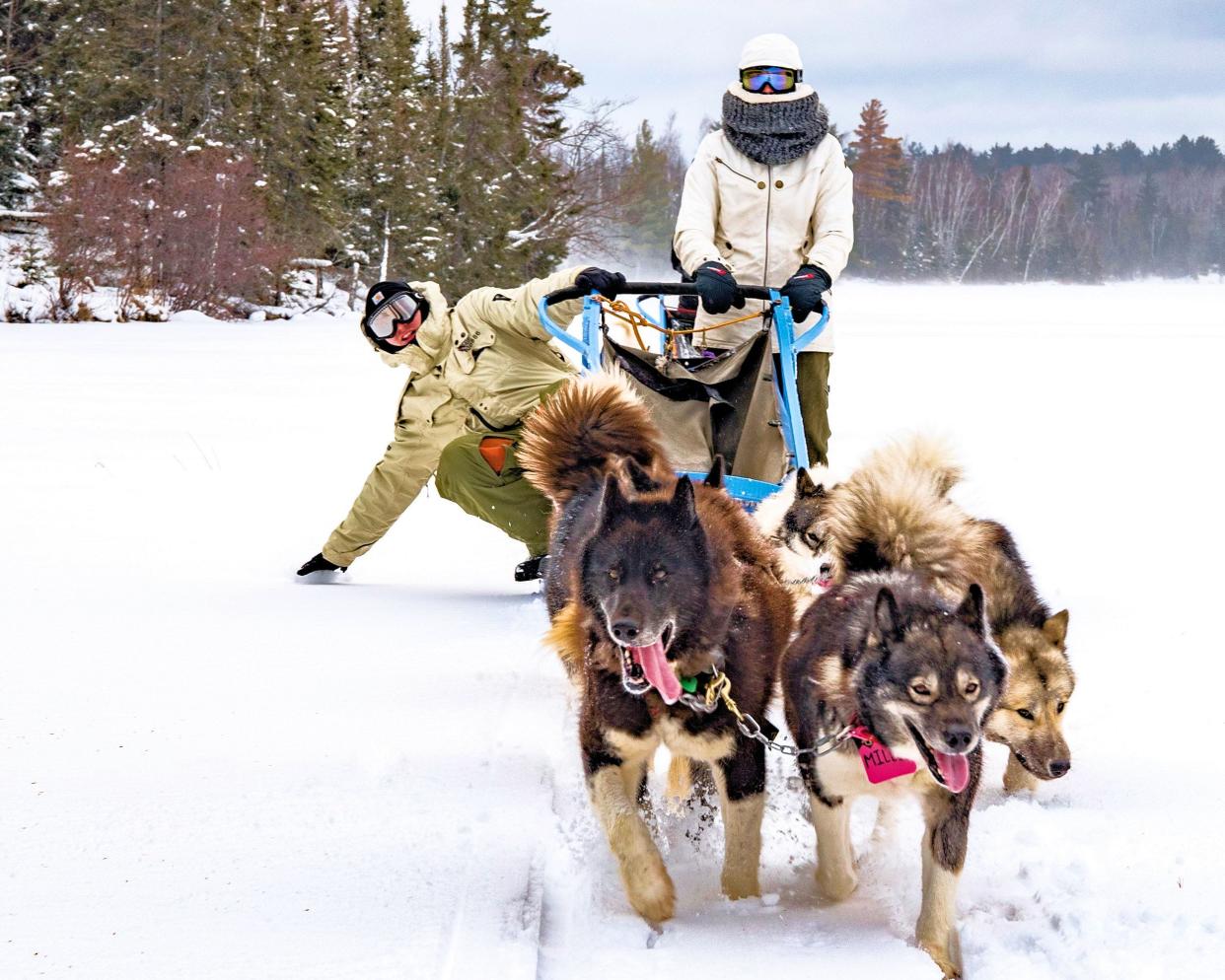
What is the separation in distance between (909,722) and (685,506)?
2.43 ft

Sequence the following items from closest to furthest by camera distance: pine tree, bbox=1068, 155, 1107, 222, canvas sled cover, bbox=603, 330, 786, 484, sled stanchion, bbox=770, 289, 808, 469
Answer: sled stanchion, bbox=770, 289, 808, 469
canvas sled cover, bbox=603, 330, 786, 484
pine tree, bbox=1068, 155, 1107, 222

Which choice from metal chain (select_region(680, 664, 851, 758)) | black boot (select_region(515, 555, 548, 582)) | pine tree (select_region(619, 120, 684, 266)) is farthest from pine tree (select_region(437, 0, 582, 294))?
metal chain (select_region(680, 664, 851, 758))

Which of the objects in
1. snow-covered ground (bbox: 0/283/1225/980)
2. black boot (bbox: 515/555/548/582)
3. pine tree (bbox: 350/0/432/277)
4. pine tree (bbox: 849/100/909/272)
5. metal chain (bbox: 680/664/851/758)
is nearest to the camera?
snow-covered ground (bbox: 0/283/1225/980)

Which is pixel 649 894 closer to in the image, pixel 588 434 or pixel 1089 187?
pixel 588 434

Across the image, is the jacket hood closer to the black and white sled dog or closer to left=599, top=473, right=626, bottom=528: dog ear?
left=599, top=473, right=626, bottom=528: dog ear

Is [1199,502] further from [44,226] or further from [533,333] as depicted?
[44,226]

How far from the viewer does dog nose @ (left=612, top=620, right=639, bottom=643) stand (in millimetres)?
2553

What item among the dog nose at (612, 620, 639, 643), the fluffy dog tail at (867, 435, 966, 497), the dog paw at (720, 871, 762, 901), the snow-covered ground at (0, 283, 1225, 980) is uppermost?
the fluffy dog tail at (867, 435, 966, 497)

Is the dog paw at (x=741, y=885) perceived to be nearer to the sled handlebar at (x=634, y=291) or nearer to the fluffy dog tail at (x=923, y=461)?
the fluffy dog tail at (x=923, y=461)

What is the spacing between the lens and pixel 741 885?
2773 millimetres

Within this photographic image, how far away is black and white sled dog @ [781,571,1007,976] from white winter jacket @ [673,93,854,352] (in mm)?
2592

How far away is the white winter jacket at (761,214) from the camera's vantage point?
5078 mm

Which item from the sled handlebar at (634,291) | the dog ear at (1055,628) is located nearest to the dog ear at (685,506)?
the dog ear at (1055,628)

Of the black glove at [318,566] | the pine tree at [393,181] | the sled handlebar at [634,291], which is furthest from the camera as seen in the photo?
the pine tree at [393,181]
